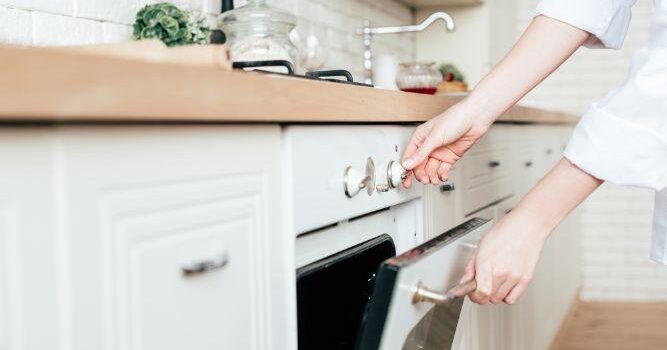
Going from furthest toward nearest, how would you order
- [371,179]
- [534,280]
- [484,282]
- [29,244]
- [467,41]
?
1. [467,41]
2. [534,280]
3. [371,179]
4. [484,282]
5. [29,244]

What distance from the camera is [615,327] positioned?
130 inches

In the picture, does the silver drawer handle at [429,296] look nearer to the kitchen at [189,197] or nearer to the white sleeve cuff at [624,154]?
the kitchen at [189,197]

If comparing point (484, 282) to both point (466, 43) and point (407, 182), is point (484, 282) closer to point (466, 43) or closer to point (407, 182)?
point (407, 182)

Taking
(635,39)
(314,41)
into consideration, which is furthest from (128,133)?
(635,39)

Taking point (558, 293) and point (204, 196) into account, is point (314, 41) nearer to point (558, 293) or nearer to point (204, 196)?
point (204, 196)

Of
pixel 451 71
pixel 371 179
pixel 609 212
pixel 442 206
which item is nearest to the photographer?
pixel 371 179

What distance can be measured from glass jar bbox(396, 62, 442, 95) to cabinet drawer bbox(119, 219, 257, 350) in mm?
1347

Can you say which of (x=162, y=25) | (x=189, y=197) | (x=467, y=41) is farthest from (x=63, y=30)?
(x=467, y=41)

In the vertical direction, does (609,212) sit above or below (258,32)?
below

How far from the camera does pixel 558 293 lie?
2883 mm

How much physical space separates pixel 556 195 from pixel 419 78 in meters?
1.10

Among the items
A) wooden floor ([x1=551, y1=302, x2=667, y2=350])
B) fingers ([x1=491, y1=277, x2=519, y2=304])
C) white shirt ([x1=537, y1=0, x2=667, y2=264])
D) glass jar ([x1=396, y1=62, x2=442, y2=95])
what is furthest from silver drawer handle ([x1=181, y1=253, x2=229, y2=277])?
wooden floor ([x1=551, y1=302, x2=667, y2=350])

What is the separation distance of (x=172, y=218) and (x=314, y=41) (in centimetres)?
126

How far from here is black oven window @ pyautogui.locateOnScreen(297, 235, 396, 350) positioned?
3.32 ft
